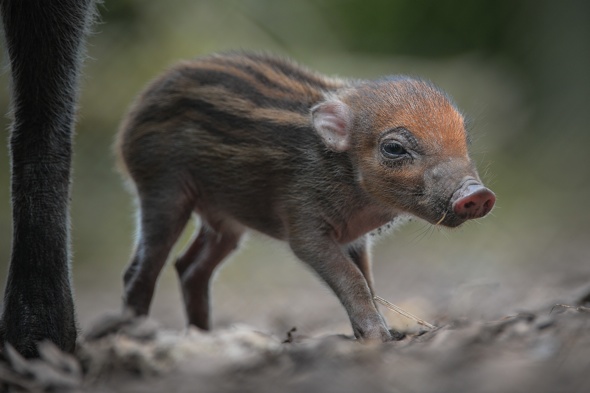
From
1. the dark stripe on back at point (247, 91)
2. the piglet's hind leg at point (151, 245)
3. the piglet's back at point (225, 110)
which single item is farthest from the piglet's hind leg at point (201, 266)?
the dark stripe on back at point (247, 91)

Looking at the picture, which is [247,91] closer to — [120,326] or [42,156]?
[42,156]

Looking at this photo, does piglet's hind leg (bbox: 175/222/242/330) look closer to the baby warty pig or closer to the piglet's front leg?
the baby warty pig

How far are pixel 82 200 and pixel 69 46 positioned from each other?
185 inches

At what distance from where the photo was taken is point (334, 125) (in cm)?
388

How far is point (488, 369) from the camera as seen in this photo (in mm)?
2109

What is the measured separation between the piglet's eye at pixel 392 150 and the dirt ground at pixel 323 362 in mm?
834

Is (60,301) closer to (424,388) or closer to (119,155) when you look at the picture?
(119,155)

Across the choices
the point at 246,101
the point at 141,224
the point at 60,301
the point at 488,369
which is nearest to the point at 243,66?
the point at 246,101

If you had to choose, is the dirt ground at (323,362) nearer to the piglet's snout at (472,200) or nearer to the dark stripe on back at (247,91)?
the piglet's snout at (472,200)

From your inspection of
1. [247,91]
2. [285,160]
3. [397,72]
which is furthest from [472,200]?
[397,72]

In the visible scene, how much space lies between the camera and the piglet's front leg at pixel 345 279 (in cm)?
339

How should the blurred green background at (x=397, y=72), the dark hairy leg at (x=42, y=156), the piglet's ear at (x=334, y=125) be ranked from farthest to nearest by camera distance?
the blurred green background at (x=397, y=72) < the piglet's ear at (x=334, y=125) < the dark hairy leg at (x=42, y=156)

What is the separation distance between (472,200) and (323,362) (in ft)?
3.77

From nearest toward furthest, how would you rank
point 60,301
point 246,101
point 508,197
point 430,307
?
point 60,301 < point 246,101 < point 430,307 < point 508,197
